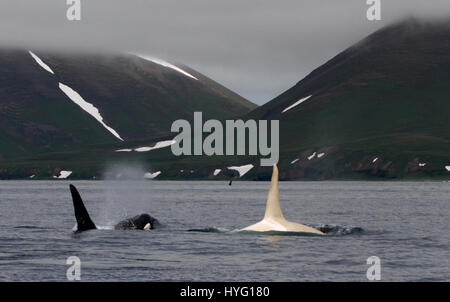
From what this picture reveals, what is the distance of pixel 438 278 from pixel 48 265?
58.4 feet

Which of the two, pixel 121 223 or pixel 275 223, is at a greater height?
pixel 121 223

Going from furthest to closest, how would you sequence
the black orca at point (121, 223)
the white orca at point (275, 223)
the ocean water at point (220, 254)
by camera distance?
the black orca at point (121, 223) → the white orca at point (275, 223) → the ocean water at point (220, 254)

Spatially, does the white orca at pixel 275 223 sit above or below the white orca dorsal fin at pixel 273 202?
below

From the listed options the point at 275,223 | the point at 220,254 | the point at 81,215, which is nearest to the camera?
the point at 220,254

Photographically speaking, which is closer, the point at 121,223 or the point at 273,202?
the point at 273,202

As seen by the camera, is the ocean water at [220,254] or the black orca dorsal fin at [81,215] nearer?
the ocean water at [220,254]

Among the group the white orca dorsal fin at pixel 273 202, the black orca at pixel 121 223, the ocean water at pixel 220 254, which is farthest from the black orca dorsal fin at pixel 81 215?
the white orca dorsal fin at pixel 273 202

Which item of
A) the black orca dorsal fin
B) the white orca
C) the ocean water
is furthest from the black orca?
the white orca

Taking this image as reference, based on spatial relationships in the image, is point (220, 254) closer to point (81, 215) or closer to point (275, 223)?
point (275, 223)

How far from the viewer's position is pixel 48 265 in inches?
1563

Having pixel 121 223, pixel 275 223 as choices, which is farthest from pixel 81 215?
pixel 275 223

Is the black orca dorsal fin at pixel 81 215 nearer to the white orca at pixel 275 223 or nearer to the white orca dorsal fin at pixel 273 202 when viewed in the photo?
the white orca at pixel 275 223

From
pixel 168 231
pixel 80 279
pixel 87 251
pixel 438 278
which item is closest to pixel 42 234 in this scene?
pixel 168 231

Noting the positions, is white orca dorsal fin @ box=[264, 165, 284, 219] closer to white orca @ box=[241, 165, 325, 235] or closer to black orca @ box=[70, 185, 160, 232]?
white orca @ box=[241, 165, 325, 235]
